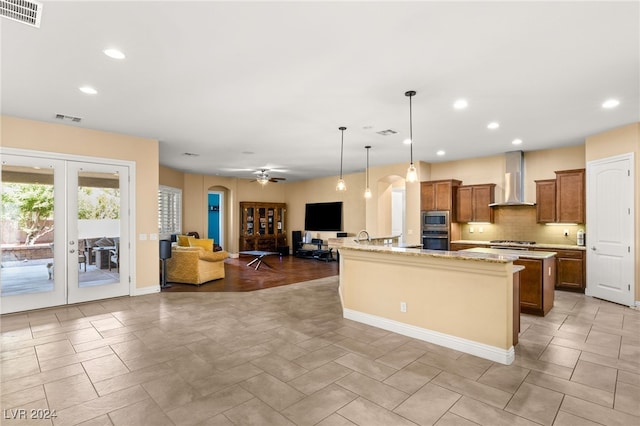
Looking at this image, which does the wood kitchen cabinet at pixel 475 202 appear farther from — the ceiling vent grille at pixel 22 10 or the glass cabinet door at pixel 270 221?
the ceiling vent grille at pixel 22 10

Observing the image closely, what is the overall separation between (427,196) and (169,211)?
7.35 m

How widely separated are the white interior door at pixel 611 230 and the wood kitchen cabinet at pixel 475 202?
179cm

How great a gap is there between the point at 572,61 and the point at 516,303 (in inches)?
98.1

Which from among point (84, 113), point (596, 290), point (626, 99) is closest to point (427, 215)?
point (596, 290)

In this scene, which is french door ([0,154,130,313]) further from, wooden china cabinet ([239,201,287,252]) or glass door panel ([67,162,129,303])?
wooden china cabinet ([239,201,287,252])

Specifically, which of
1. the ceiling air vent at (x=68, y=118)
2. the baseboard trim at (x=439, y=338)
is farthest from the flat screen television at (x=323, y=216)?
the ceiling air vent at (x=68, y=118)

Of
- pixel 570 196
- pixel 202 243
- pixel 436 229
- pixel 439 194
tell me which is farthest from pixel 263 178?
pixel 570 196

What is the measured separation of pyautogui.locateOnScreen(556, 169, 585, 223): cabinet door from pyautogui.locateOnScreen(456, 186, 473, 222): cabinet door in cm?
165

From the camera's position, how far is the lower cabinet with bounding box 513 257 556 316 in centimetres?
448

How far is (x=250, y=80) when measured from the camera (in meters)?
3.43

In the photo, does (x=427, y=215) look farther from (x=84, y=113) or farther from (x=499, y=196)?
(x=84, y=113)

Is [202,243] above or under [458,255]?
under

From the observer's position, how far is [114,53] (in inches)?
113

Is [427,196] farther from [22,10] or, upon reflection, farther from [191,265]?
[22,10]
